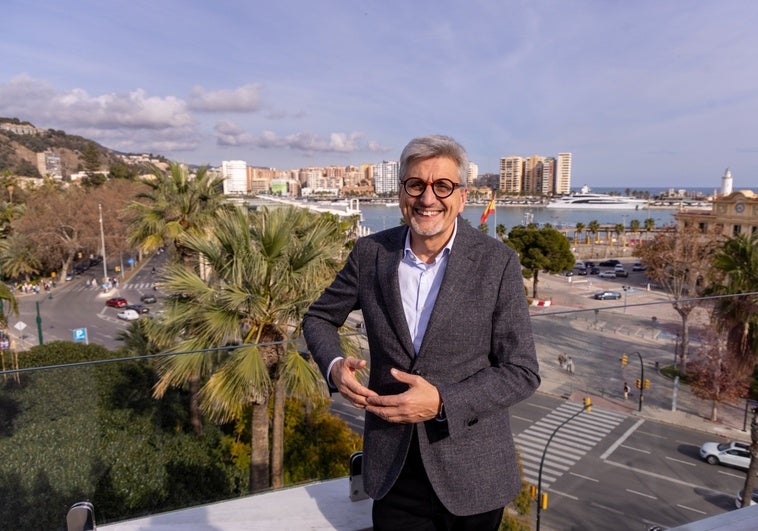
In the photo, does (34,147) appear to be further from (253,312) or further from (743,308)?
(743,308)

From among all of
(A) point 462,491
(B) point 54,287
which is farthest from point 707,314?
(B) point 54,287

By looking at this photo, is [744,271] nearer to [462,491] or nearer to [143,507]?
[462,491]

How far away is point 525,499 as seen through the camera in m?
2.58

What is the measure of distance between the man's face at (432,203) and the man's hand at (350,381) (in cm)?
37

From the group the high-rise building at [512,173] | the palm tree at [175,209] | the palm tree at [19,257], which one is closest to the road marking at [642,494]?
the palm tree at [175,209]

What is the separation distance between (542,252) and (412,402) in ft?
95.9

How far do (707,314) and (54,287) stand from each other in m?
37.6

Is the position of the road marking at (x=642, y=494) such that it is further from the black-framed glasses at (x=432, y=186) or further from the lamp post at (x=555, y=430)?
the black-framed glasses at (x=432, y=186)

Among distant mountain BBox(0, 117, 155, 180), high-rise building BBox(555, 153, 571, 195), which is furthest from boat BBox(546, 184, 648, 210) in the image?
distant mountain BBox(0, 117, 155, 180)

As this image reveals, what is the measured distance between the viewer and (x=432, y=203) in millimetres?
1278

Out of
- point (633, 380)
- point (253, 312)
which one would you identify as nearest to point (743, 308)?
point (633, 380)

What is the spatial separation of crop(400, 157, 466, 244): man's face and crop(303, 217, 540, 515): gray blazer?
61 millimetres

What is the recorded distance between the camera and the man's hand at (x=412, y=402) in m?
1.08

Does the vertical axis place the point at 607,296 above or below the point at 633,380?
below
